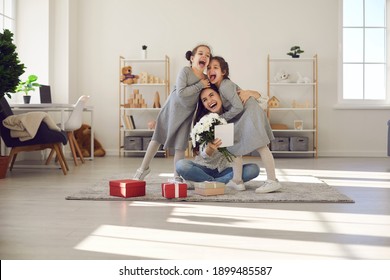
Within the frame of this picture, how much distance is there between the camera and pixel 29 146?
527 cm

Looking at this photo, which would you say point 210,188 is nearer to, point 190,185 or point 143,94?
point 190,185

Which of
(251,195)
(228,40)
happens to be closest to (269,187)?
(251,195)

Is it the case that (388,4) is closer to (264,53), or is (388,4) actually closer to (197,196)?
(264,53)

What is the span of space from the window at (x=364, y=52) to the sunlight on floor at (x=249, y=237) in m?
5.30

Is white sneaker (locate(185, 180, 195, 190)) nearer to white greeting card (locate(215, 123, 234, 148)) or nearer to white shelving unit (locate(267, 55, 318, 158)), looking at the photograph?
white greeting card (locate(215, 123, 234, 148))

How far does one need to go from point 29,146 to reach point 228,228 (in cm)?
309

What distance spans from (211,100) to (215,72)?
20 cm

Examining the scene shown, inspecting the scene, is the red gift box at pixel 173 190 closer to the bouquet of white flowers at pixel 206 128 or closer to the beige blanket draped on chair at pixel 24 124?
the bouquet of white flowers at pixel 206 128

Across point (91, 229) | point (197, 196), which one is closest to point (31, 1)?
point (197, 196)

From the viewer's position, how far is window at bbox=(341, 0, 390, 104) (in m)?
8.05

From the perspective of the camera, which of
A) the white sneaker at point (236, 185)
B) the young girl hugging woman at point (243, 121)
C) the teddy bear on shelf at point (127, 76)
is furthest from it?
the teddy bear on shelf at point (127, 76)

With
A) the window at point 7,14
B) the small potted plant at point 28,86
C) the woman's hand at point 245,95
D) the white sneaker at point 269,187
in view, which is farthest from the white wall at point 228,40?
the white sneaker at point 269,187

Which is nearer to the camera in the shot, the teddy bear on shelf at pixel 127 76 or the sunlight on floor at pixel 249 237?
the sunlight on floor at pixel 249 237

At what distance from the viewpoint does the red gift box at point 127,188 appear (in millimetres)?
3723
